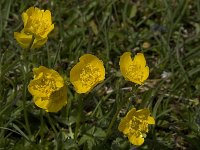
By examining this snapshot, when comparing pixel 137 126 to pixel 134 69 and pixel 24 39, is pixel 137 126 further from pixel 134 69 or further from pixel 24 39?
pixel 24 39

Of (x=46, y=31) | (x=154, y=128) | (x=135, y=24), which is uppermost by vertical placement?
(x=46, y=31)

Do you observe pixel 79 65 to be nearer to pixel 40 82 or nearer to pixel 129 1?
pixel 40 82

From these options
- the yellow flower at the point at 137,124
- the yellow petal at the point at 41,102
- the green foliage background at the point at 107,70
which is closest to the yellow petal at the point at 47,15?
the green foliage background at the point at 107,70

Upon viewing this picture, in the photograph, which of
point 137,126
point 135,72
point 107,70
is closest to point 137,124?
point 137,126

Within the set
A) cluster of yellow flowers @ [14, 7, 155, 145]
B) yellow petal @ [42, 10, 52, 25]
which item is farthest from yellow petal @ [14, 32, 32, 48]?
yellow petal @ [42, 10, 52, 25]

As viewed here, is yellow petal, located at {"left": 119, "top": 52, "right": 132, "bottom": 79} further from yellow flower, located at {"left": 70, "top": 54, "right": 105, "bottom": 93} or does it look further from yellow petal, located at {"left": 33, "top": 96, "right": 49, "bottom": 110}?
yellow petal, located at {"left": 33, "top": 96, "right": 49, "bottom": 110}

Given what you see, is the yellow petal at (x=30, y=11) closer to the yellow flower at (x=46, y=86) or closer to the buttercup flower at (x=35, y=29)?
the buttercup flower at (x=35, y=29)

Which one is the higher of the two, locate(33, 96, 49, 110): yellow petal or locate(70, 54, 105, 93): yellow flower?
locate(70, 54, 105, 93): yellow flower

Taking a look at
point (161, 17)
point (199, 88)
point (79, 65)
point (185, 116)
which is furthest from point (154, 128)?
point (161, 17)
